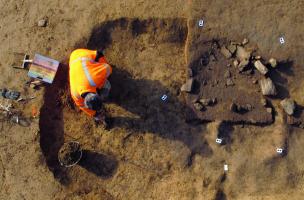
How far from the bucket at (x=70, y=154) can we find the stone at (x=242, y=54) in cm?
389

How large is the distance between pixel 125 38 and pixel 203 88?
202cm

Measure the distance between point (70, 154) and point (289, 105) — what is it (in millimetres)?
4630

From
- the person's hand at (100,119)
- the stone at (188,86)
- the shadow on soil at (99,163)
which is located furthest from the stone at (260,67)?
the shadow on soil at (99,163)

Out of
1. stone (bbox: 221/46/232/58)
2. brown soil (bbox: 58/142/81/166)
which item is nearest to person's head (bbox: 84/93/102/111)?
brown soil (bbox: 58/142/81/166)

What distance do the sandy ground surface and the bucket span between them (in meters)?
0.17

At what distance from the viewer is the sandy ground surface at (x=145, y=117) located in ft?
Answer: 28.2

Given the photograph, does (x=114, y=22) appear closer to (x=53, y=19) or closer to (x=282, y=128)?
(x=53, y=19)

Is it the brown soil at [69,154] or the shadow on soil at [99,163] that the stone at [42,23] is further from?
the shadow on soil at [99,163]

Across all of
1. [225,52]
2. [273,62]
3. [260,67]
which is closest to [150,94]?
[225,52]

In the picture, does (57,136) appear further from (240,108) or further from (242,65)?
(242,65)

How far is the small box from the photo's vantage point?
29.3 ft

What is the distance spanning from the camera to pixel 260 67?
337 inches

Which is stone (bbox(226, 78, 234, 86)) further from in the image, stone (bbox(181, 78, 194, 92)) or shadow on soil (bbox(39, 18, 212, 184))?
shadow on soil (bbox(39, 18, 212, 184))

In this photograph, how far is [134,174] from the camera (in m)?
8.74
